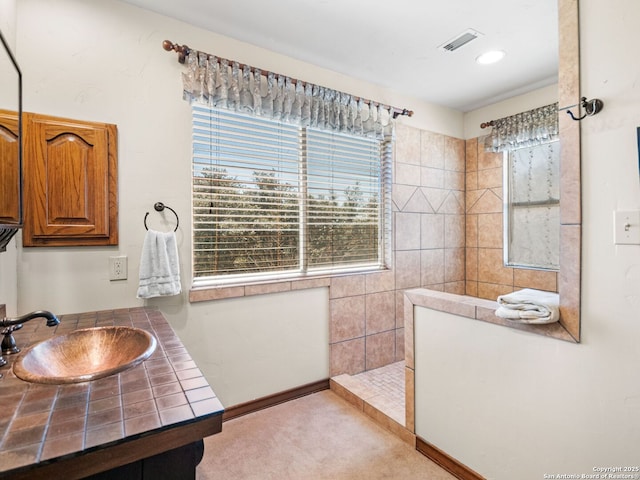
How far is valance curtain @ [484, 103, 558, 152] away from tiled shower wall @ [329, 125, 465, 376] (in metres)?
0.42

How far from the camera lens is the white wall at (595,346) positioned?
1080 millimetres

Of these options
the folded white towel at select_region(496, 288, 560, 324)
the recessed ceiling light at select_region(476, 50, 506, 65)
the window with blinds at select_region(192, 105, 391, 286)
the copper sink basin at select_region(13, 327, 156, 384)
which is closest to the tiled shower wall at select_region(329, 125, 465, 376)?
the window with blinds at select_region(192, 105, 391, 286)

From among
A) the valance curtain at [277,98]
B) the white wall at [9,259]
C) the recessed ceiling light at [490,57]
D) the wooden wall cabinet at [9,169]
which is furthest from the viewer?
the recessed ceiling light at [490,57]

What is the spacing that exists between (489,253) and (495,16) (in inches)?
80.7

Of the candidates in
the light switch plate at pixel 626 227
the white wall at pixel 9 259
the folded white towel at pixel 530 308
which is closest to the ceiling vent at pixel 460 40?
the light switch plate at pixel 626 227

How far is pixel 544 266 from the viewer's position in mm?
2867

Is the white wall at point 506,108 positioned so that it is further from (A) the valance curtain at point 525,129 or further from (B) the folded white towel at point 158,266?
(B) the folded white towel at point 158,266

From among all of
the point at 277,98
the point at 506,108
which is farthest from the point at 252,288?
the point at 506,108

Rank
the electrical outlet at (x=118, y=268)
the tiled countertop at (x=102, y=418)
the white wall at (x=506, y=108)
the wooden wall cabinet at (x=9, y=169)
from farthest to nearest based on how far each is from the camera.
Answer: the white wall at (x=506, y=108)
the electrical outlet at (x=118, y=268)
the wooden wall cabinet at (x=9, y=169)
the tiled countertop at (x=102, y=418)

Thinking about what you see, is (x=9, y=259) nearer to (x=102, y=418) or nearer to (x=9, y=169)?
(x=9, y=169)

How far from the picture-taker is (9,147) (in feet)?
4.20

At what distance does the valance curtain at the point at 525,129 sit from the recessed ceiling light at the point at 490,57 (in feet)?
2.24

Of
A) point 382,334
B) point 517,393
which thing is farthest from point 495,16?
point 382,334

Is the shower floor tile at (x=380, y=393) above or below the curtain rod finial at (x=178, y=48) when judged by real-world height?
below
